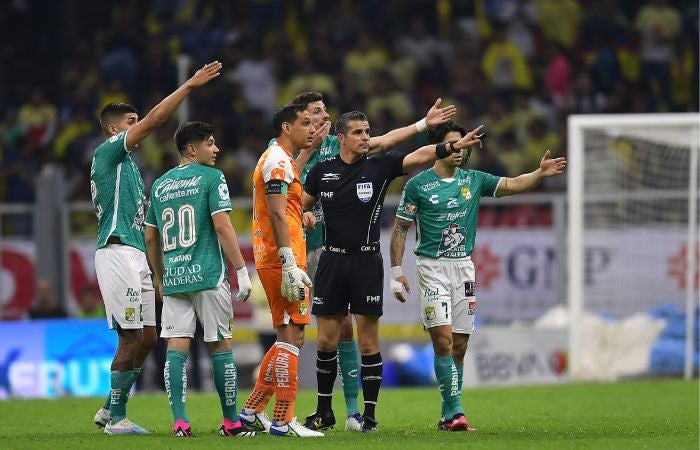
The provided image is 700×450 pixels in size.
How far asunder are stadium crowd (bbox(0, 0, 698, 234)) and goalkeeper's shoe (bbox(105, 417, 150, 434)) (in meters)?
11.8

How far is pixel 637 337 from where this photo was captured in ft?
64.5

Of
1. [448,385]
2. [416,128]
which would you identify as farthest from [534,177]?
[448,385]

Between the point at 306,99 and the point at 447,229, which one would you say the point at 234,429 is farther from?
the point at 306,99

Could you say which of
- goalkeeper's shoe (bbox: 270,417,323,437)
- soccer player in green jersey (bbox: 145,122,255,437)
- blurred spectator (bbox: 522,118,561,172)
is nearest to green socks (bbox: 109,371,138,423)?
soccer player in green jersey (bbox: 145,122,255,437)

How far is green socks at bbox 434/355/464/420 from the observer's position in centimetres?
1145

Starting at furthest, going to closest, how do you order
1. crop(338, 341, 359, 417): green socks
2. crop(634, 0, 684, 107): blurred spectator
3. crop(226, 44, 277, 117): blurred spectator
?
crop(226, 44, 277, 117): blurred spectator, crop(634, 0, 684, 107): blurred spectator, crop(338, 341, 359, 417): green socks

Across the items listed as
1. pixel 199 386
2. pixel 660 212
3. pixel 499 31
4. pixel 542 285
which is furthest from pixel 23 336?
pixel 499 31

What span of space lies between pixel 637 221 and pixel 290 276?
1055 cm

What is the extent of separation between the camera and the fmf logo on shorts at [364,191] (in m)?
11.4

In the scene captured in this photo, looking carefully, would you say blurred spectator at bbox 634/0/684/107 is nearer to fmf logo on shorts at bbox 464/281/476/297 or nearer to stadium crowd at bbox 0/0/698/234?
stadium crowd at bbox 0/0/698/234

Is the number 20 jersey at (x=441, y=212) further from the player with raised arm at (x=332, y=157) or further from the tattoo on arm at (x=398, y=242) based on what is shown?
the player with raised arm at (x=332, y=157)

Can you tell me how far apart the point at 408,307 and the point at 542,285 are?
1.99 meters

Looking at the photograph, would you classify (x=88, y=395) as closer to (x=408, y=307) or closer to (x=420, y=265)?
(x=408, y=307)

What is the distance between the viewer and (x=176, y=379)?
10.7 metres
